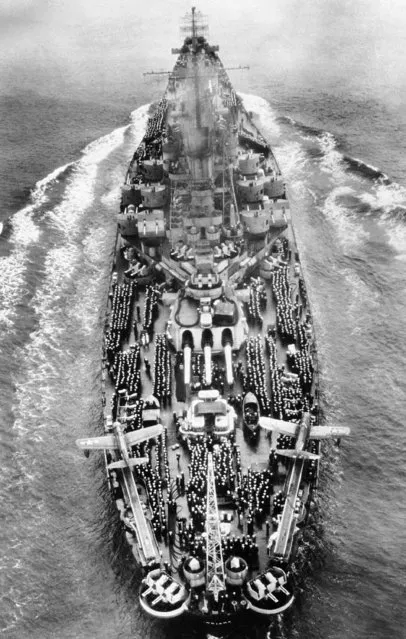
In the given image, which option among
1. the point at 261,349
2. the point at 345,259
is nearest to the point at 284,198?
the point at 345,259

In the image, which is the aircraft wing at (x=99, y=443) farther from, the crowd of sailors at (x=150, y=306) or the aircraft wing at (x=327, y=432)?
the crowd of sailors at (x=150, y=306)

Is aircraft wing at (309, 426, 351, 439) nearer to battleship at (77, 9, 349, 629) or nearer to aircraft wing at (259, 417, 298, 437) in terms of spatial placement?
battleship at (77, 9, 349, 629)

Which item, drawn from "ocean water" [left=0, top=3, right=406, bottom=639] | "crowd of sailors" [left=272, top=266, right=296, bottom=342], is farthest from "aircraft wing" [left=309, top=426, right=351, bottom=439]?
"crowd of sailors" [left=272, top=266, right=296, bottom=342]

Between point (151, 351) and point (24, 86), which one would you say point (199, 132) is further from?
point (24, 86)

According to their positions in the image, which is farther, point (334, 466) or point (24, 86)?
point (24, 86)

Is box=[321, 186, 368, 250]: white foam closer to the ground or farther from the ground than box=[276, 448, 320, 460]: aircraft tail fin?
farther from the ground

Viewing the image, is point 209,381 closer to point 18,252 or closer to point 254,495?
point 254,495

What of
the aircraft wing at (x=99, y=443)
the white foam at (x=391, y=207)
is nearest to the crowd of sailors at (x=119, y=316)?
the aircraft wing at (x=99, y=443)
